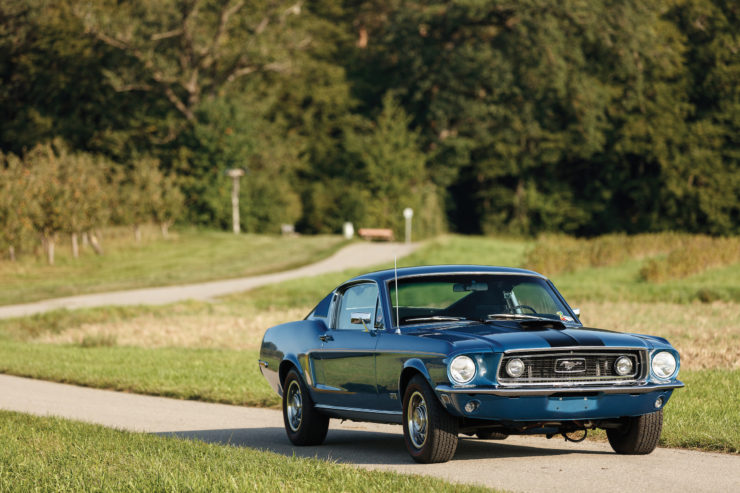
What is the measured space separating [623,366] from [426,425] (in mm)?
1609

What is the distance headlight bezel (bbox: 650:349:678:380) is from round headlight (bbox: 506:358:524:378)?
1.16 metres

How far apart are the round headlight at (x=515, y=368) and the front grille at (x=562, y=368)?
0.02 metres

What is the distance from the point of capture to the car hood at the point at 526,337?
28.5ft

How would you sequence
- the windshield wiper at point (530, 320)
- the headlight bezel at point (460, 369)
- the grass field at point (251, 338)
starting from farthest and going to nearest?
the grass field at point (251, 338) < the windshield wiper at point (530, 320) < the headlight bezel at point (460, 369)

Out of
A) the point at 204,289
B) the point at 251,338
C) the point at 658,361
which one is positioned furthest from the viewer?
the point at 204,289

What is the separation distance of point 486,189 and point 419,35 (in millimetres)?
13465

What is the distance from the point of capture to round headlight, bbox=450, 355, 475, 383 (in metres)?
8.67

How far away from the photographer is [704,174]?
243 ft

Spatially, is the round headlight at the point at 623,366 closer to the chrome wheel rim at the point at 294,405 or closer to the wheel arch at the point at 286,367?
the chrome wheel rim at the point at 294,405

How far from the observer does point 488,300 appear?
10.2 metres

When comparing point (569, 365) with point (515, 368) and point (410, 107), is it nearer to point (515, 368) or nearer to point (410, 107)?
point (515, 368)

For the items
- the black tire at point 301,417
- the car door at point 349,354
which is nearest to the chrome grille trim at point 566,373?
the car door at point 349,354

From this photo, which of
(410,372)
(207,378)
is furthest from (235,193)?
(410,372)

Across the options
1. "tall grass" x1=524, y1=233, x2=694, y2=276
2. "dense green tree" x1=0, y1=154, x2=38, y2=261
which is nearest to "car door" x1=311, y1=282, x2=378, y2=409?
"tall grass" x1=524, y1=233, x2=694, y2=276
